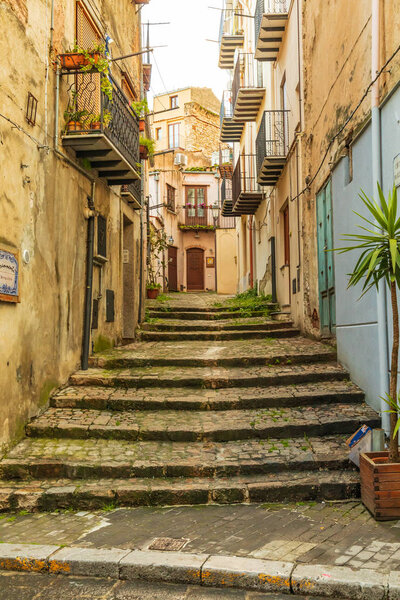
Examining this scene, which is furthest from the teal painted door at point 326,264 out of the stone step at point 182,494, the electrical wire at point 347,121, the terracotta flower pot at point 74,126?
the stone step at point 182,494

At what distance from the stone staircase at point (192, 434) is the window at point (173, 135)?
31124 mm

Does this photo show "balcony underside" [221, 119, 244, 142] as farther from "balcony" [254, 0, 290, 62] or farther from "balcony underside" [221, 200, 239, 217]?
"balcony" [254, 0, 290, 62]

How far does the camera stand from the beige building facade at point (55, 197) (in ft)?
19.7

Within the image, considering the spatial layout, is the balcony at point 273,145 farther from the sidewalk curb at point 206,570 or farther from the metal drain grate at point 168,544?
the sidewalk curb at point 206,570

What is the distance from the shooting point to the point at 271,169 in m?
13.0

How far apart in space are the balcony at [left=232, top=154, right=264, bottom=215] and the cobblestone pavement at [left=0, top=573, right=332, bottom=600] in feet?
44.4

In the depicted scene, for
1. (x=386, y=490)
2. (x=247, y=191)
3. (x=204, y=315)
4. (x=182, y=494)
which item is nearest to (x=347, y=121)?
(x=386, y=490)

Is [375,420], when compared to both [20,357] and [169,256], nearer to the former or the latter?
[20,357]

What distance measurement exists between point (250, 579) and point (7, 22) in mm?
5931

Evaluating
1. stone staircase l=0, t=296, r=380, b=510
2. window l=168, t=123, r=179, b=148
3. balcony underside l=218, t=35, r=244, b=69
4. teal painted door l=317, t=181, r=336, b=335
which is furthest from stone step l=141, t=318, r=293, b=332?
window l=168, t=123, r=179, b=148

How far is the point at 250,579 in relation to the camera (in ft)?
11.5

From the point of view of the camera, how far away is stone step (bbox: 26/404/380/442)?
616 cm

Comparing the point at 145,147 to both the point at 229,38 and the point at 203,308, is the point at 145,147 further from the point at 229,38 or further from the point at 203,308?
the point at 229,38

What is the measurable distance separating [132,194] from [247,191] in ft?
19.7
